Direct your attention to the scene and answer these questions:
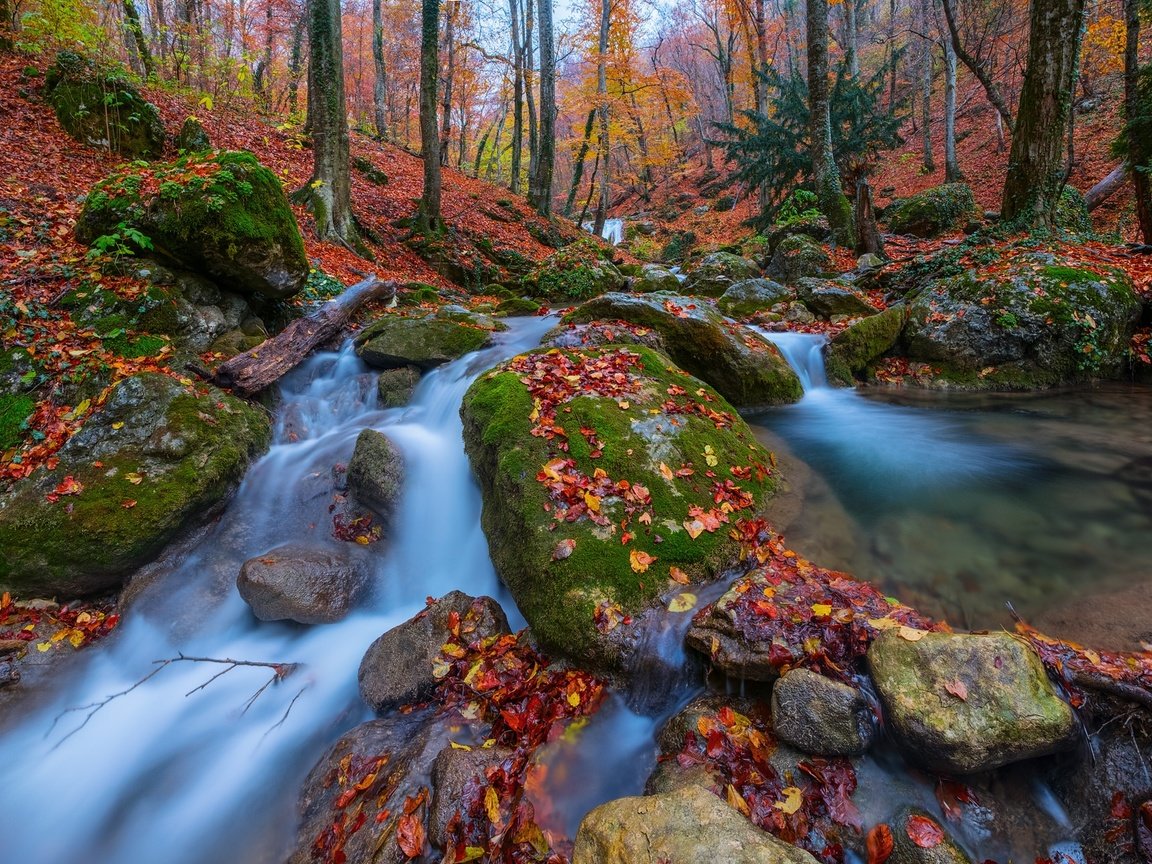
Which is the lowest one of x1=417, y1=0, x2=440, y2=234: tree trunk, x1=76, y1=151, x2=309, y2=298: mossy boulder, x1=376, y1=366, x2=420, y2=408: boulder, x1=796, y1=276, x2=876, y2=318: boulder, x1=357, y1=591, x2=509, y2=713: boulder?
x1=357, y1=591, x2=509, y2=713: boulder

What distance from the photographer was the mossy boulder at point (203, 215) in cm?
585

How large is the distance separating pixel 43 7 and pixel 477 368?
12484 mm

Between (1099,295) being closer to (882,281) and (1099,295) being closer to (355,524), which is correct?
(882,281)

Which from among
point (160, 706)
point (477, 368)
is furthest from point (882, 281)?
point (160, 706)

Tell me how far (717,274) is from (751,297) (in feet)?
7.57

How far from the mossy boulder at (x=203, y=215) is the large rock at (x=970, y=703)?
7.37 m

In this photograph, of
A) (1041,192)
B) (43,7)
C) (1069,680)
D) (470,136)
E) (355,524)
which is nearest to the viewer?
(1069,680)

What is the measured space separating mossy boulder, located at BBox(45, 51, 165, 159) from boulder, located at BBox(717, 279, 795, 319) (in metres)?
11.1

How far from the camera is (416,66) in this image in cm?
2869

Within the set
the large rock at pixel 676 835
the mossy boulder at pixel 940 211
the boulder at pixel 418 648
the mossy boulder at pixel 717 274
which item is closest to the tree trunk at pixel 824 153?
the mossy boulder at pixel 940 211

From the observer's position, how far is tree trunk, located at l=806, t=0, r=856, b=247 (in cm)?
1234

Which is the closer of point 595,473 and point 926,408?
point 595,473

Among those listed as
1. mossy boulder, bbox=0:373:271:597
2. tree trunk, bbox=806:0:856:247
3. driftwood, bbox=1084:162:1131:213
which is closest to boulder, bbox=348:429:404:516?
mossy boulder, bbox=0:373:271:597

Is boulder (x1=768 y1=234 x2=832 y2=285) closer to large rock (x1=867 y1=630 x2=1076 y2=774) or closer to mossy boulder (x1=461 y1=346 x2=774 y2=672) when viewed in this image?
mossy boulder (x1=461 y1=346 x2=774 y2=672)
